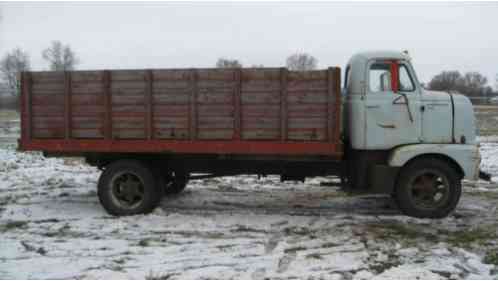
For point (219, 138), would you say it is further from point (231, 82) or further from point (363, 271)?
point (363, 271)

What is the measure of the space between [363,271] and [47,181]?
24.3 ft

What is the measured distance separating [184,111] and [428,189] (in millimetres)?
3881

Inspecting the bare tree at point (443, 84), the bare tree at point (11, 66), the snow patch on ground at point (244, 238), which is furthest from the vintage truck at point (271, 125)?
the bare tree at point (11, 66)

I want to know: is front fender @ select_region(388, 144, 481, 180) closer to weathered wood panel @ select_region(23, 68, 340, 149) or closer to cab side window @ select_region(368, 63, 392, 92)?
cab side window @ select_region(368, 63, 392, 92)

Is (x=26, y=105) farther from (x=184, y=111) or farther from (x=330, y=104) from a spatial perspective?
(x=330, y=104)

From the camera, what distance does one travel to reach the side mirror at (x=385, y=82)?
6305 millimetres

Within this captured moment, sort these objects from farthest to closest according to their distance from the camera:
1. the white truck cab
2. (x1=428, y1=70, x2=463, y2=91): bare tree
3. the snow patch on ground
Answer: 1. (x1=428, y1=70, x2=463, y2=91): bare tree
2. the white truck cab
3. the snow patch on ground

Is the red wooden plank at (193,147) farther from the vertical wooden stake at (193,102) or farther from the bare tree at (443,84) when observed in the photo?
the bare tree at (443,84)

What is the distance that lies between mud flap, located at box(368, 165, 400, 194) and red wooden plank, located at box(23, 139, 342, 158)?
638 mm

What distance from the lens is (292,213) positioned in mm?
6785

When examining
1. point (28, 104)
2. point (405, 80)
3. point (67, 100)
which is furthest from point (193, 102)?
point (405, 80)

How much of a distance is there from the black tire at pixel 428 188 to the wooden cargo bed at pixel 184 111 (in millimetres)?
1174

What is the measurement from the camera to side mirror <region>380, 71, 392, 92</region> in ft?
20.7

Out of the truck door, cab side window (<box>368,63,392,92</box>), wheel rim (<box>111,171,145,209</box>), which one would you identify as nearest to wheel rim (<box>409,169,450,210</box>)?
the truck door
